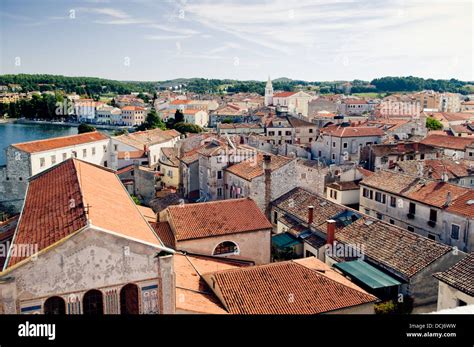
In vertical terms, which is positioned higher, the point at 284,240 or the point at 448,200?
the point at 448,200

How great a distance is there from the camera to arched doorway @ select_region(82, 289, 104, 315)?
8328mm

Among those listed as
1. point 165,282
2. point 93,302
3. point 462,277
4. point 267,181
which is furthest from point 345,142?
point 93,302

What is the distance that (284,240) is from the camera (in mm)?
18047

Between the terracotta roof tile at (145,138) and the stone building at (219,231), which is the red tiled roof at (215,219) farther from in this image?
the terracotta roof tile at (145,138)

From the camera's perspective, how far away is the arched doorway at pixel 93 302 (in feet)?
27.3

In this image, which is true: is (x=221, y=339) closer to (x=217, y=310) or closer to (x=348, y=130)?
(x=217, y=310)

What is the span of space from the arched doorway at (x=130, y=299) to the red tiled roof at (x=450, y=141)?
34449 mm

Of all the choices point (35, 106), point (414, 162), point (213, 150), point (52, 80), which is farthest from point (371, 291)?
point (52, 80)

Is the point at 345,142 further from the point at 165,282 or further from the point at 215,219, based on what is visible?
the point at 165,282

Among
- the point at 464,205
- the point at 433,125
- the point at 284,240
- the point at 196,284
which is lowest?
the point at 284,240

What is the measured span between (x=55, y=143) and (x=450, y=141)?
106 feet

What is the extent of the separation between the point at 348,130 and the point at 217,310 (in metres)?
28.3

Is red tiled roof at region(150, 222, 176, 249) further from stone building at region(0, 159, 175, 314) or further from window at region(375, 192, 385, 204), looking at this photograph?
window at region(375, 192, 385, 204)

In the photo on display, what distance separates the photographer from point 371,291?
13.8 meters
